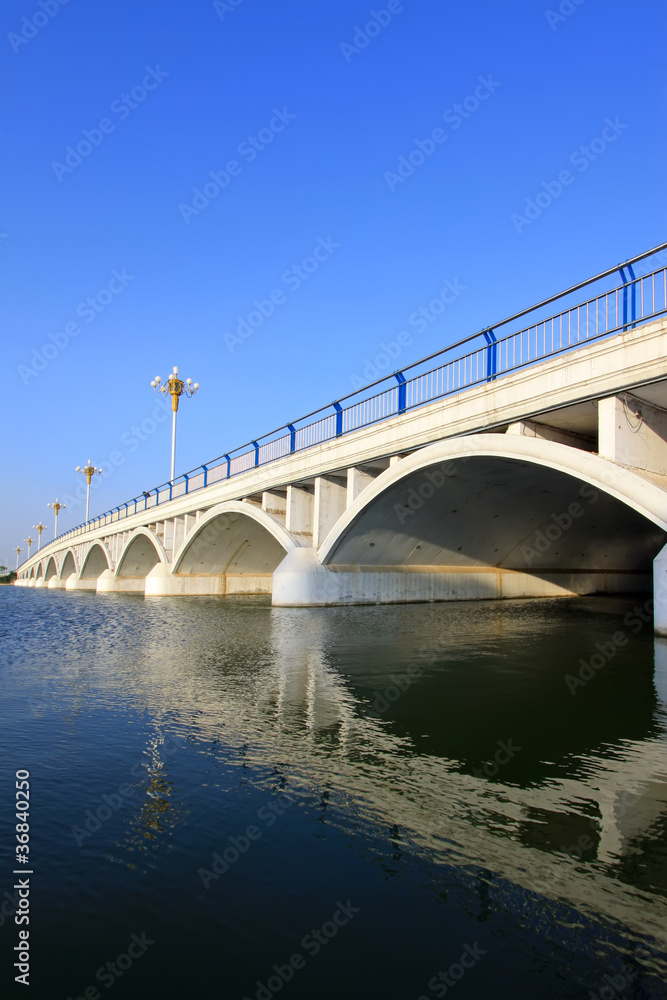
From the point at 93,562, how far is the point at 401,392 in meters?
57.1

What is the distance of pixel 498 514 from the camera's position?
22.9m

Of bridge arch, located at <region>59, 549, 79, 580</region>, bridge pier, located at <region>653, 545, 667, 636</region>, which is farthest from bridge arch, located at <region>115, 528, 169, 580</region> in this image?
bridge pier, located at <region>653, 545, 667, 636</region>

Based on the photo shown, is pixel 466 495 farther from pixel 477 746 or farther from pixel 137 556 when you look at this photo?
pixel 137 556

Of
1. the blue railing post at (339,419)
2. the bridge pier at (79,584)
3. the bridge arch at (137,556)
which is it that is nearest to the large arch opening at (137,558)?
the bridge arch at (137,556)

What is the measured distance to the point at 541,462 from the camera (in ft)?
46.1

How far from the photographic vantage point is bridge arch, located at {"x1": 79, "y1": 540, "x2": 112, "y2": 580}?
62.1 metres

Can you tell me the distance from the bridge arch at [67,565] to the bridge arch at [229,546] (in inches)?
1597

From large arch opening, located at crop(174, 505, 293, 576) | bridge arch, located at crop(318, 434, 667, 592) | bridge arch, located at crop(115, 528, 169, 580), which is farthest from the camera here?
bridge arch, located at crop(115, 528, 169, 580)

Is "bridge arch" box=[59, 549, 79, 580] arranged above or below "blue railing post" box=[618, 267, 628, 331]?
below

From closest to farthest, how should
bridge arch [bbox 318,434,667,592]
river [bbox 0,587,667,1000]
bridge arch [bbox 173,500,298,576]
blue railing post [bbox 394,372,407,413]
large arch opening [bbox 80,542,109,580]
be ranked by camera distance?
river [bbox 0,587,667,1000]
bridge arch [bbox 318,434,667,592]
blue railing post [bbox 394,372,407,413]
bridge arch [bbox 173,500,298,576]
large arch opening [bbox 80,542,109,580]

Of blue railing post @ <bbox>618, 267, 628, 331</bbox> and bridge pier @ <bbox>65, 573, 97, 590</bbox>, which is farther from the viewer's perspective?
bridge pier @ <bbox>65, 573, 97, 590</bbox>

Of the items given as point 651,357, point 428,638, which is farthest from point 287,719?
point 651,357

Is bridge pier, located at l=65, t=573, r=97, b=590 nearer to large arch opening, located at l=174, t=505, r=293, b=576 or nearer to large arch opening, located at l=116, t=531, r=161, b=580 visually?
large arch opening, located at l=116, t=531, r=161, b=580

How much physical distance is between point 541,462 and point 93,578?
6716cm
